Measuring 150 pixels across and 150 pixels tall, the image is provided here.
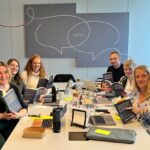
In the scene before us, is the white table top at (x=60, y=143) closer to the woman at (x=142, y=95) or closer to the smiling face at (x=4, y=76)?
the woman at (x=142, y=95)

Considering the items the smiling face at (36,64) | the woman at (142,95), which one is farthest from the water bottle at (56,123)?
the smiling face at (36,64)

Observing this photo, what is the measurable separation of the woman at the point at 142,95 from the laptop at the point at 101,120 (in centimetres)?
25

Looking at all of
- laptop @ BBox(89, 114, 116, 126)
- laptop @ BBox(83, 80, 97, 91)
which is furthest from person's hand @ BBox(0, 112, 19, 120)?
laptop @ BBox(83, 80, 97, 91)

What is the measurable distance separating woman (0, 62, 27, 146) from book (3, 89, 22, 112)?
44 mm

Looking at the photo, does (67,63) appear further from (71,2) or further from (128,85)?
(128,85)

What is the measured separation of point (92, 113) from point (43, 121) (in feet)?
1.89

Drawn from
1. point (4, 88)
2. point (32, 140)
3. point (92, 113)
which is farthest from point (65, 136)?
point (4, 88)

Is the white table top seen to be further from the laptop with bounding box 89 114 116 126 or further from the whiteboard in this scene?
the whiteboard

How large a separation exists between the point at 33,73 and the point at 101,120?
186cm

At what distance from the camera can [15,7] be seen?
5195 mm

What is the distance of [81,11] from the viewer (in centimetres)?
514

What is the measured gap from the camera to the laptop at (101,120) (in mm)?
2203

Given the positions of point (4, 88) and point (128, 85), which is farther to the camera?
point (128, 85)

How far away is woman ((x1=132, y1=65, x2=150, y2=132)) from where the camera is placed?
7.48 feet
